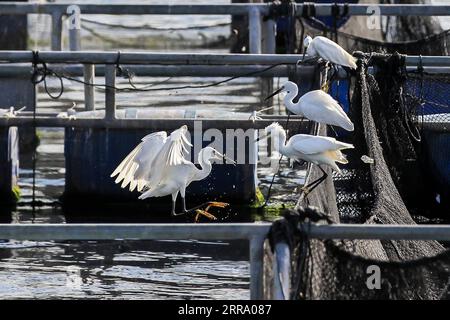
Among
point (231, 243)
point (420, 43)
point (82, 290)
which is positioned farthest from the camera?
point (420, 43)

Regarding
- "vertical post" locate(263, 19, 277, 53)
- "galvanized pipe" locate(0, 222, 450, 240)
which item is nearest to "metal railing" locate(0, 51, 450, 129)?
"vertical post" locate(263, 19, 277, 53)

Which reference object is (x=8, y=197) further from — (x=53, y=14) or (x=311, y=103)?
(x=311, y=103)

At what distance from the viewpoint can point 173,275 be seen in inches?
349

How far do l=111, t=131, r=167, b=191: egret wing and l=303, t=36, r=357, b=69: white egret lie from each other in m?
1.44

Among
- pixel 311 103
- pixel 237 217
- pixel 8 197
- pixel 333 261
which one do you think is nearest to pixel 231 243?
pixel 237 217

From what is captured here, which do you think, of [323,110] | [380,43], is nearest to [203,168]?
[323,110]

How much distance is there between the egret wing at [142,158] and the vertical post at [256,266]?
15.2 ft

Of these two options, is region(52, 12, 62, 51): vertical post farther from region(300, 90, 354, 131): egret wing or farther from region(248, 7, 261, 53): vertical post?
region(300, 90, 354, 131): egret wing

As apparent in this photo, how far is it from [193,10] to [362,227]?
9784 mm

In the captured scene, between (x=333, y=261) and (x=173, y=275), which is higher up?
(x=333, y=261)

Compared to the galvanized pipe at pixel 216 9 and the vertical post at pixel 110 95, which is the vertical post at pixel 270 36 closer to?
the galvanized pipe at pixel 216 9

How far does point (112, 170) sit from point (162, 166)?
2173 mm

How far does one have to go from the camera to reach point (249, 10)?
13164 millimetres

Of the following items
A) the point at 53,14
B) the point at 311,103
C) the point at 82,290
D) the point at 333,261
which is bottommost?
the point at 82,290
